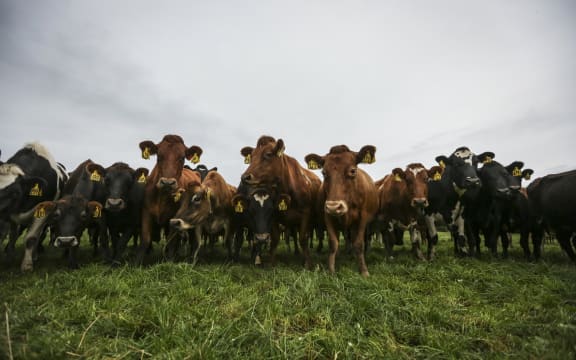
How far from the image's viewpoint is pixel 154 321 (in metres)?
2.87

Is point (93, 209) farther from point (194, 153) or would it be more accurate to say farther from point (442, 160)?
point (442, 160)

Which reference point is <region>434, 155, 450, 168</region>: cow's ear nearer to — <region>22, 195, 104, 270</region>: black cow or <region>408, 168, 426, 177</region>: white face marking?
<region>408, 168, 426, 177</region>: white face marking

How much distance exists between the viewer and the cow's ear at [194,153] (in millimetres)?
7145

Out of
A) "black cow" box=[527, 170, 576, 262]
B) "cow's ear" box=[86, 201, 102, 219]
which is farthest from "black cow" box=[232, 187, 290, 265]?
"black cow" box=[527, 170, 576, 262]

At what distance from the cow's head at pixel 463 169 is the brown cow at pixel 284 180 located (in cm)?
414

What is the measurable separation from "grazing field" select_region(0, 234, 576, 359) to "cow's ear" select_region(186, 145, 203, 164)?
330 cm

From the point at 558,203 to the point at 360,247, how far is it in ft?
17.8

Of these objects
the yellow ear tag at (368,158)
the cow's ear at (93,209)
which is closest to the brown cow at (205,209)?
the cow's ear at (93,209)

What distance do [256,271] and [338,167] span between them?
2.79 metres

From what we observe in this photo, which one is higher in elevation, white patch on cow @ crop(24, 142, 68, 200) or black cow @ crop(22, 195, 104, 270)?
white patch on cow @ crop(24, 142, 68, 200)

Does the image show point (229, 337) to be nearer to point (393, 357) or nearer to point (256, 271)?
point (393, 357)

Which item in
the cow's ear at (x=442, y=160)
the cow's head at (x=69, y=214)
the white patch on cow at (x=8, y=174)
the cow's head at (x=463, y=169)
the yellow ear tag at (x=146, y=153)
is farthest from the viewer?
the cow's ear at (x=442, y=160)

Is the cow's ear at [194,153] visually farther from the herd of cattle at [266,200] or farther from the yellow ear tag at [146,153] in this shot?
the yellow ear tag at [146,153]

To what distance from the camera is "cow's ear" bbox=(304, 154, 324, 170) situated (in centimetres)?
639
